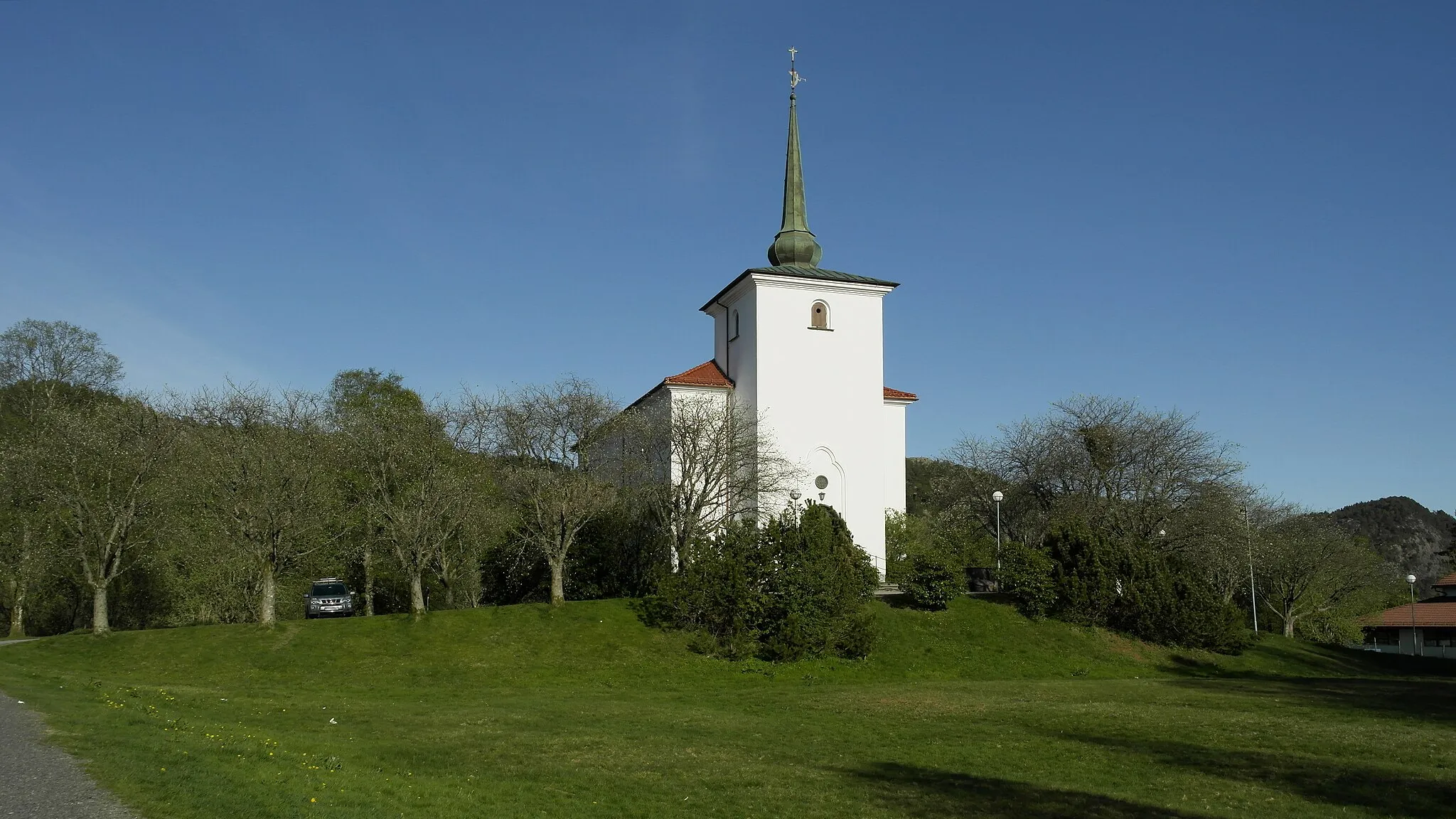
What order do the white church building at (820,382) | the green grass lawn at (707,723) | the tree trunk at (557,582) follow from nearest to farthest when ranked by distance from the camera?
the green grass lawn at (707,723), the tree trunk at (557,582), the white church building at (820,382)

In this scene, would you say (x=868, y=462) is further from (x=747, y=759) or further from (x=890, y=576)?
(x=747, y=759)

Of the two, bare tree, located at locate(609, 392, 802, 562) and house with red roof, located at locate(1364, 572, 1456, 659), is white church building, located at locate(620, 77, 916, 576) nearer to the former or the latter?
bare tree, located at locate(609, 392, 802, 562)

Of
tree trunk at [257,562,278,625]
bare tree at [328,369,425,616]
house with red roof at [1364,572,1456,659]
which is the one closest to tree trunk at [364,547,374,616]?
bare tree at [328,369,425,616]

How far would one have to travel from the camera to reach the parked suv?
36.1m

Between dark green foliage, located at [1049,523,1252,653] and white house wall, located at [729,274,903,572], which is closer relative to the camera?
dark green foliage, located at [1049,523,1252,653]

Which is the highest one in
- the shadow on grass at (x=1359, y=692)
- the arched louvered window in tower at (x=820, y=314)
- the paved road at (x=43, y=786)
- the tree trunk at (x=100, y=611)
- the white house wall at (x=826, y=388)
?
the arched louvered window in tower at (x=820, y=314)

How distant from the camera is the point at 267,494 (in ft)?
104

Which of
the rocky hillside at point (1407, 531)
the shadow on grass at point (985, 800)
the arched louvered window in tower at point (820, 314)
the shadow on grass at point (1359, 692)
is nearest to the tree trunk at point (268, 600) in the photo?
the shadow on grass at point (985, 800)

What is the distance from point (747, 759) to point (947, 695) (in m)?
9.88

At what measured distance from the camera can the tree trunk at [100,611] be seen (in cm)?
3059

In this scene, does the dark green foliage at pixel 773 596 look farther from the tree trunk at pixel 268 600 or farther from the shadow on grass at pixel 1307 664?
the tree trunk at pixel 268 600

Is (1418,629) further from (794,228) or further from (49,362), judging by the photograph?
(49,362)

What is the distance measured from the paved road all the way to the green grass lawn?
304 millimetres

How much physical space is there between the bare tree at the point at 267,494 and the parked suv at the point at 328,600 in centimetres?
137
